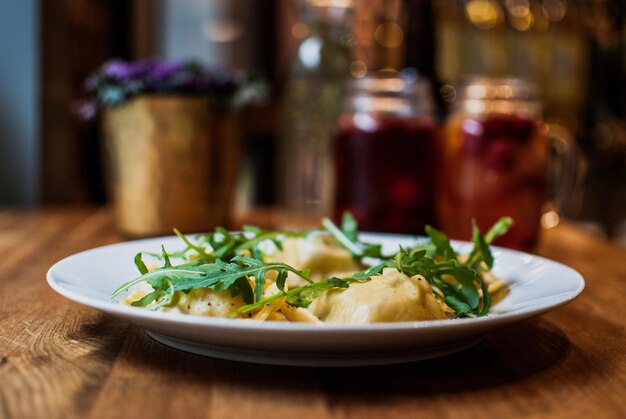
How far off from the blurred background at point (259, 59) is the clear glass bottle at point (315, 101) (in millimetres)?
381

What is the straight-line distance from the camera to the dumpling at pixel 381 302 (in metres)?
0.53

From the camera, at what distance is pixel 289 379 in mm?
501

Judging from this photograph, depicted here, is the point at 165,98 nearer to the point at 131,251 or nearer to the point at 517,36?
the point at 131,251

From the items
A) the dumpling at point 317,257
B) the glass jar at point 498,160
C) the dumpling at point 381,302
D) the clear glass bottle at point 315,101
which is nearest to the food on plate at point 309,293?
the dumpling at point 381,302

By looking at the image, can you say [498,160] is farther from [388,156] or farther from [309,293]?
[309,293]

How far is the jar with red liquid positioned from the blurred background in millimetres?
652

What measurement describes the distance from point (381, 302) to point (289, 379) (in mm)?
81

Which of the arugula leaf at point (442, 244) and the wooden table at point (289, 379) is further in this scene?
the arugula leaf at point (442, 244)

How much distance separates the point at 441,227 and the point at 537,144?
21cm

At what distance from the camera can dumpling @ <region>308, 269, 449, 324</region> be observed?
0.53 meters

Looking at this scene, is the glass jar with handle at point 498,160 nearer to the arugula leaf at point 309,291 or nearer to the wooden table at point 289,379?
the wooden table at point 289,379

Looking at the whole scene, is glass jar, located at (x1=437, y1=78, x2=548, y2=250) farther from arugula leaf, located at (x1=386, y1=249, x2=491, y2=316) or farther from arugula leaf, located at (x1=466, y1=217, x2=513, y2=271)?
arugula leaf, located at (x1=386, y1=249, x2=491, y2=316)

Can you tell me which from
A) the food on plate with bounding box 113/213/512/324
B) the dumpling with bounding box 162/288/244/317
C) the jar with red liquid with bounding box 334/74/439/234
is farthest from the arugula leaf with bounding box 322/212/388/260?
the jar with red liquid with bounding box 334/74/439/234

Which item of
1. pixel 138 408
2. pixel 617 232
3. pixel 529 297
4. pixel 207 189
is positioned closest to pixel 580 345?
pixel 529 297
